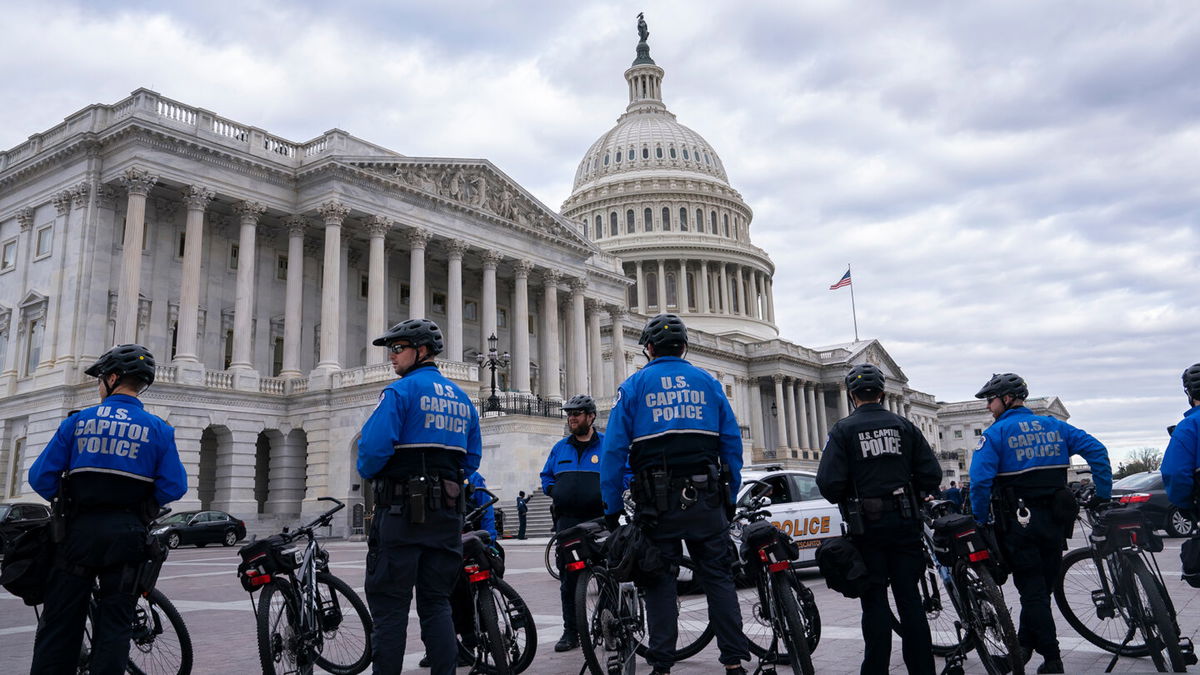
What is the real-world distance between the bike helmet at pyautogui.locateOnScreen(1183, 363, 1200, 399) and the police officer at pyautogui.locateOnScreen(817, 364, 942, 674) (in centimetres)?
298

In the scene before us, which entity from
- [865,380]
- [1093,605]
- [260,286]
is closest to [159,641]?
[865,380]

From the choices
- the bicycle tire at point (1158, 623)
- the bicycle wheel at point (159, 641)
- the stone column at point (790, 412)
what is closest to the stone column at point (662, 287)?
the stone column at point (790, 412)

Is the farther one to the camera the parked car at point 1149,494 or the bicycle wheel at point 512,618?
the parked car at point 1149,494

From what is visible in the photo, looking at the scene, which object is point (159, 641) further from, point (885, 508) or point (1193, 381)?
point (1193, 381)

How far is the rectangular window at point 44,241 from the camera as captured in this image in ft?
126

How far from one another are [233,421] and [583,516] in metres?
31.7

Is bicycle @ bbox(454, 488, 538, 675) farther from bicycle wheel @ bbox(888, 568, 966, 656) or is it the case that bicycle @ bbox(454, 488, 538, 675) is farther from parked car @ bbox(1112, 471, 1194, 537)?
parked car @ bbox(1112, 471, 1194, 537)

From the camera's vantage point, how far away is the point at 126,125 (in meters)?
35.6

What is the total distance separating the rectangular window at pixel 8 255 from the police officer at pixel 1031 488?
4312cm

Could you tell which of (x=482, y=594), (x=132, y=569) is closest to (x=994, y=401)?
(x=482, y=594)

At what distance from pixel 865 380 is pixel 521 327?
1677 inches

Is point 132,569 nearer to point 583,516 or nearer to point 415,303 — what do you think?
point 583,516

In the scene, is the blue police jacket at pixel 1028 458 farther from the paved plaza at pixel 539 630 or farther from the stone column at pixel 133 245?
the stone column at pixel 133 245

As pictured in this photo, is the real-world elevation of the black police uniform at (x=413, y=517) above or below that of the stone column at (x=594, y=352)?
below
